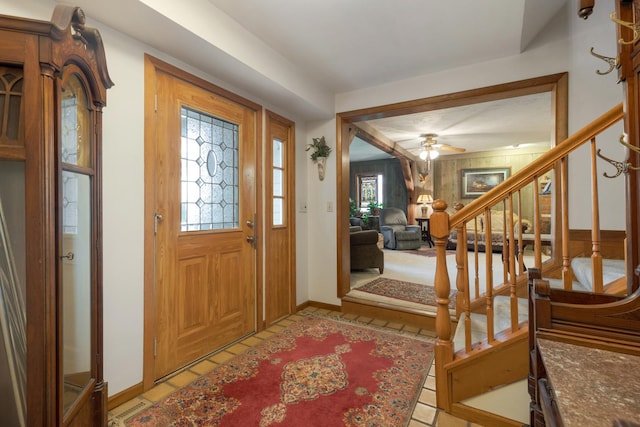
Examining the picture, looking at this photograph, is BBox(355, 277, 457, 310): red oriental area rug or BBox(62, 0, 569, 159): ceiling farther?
BBox(355, 277, 457, 310): red oriental area rug

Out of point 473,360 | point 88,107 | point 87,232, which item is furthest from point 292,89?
point 473,360

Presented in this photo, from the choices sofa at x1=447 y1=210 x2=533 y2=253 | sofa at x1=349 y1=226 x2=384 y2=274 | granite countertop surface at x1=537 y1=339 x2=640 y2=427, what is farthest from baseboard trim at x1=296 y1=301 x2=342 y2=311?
sofa at x1=447 y1=210 x2=533 y2=253

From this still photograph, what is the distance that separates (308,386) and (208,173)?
169 cm

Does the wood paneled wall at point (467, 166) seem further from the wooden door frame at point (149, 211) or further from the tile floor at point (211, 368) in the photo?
the wooden door frame at point (149, 211)

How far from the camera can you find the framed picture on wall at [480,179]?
7094mm

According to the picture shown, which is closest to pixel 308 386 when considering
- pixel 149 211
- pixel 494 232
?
pixel 149 211

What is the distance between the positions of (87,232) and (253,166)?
154 centimetres

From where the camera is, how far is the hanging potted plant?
326cm

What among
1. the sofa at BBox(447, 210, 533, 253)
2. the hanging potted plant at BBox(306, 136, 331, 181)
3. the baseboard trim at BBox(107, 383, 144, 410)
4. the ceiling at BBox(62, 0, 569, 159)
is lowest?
the baseboard trim at BBox(107, 383, 144, 410)

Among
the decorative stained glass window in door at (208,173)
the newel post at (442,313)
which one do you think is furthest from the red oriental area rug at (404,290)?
the decorative stained glass window in door at (208,173)

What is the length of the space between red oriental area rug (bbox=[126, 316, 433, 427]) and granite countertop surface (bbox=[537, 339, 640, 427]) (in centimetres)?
114

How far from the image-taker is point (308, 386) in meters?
1.82

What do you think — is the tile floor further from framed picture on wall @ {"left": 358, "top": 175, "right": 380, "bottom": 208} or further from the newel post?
framed picture on wall @ {"left": 358, "top": 175, "right": 380, "bottom": 208}

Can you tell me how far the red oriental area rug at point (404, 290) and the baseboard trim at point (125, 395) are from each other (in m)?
2.40
